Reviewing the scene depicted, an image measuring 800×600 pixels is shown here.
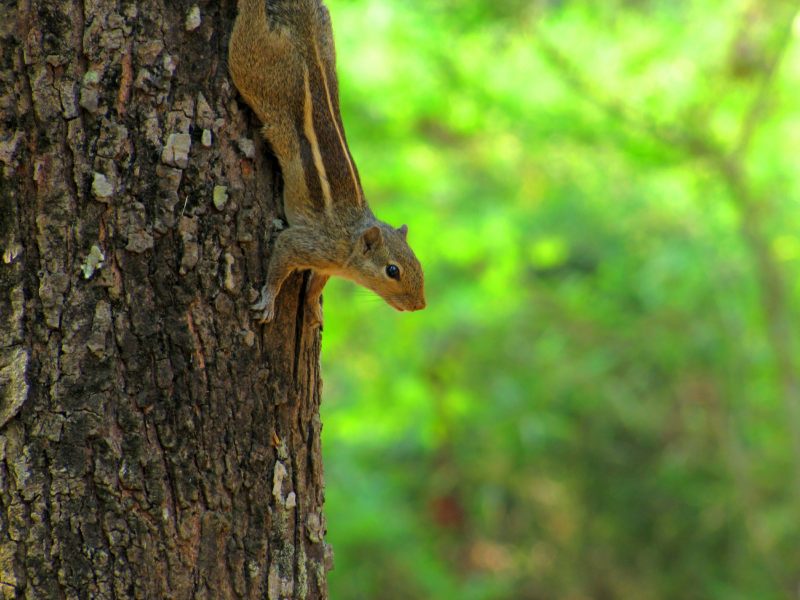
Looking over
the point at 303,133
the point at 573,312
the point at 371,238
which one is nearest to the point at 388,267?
the point at 371,238

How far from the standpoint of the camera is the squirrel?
1.96m

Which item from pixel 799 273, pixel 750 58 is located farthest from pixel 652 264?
pixel 750 58

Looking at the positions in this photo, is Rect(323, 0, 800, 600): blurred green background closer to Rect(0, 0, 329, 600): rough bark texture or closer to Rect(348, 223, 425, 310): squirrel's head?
Rect(348, 223, 425, 310): squirrel's head

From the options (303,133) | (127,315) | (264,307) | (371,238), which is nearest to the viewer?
(127,315)

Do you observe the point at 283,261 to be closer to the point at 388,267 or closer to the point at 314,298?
the point at 314,298

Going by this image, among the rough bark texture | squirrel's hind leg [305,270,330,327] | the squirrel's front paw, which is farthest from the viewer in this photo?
squirrel's hind leg [305,270,330,327]

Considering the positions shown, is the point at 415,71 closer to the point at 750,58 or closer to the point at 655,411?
the point at 750,58

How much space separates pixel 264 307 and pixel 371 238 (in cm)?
57

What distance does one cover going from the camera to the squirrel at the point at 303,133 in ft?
6.42

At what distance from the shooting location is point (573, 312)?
771 cm

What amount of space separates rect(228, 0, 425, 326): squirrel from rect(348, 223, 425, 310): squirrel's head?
0.05 feet

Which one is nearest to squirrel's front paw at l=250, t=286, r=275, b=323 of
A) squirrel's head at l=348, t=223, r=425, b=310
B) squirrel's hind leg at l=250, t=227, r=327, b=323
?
squirrel's hind leg at l=250, t=227, r=327, b=323

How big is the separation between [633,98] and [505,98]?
0.81 metres

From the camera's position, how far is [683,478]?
7.85m
